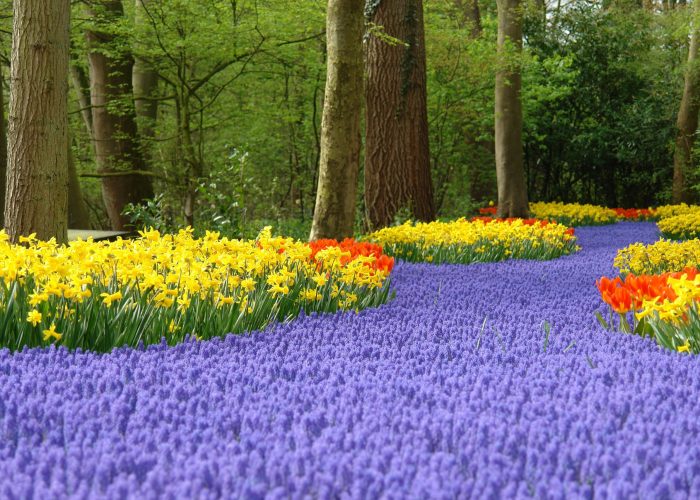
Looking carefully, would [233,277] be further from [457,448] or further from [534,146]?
[534,146]

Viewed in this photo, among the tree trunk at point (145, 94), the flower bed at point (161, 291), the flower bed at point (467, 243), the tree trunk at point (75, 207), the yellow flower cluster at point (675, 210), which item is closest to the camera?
the flower bed at point (161, 291)

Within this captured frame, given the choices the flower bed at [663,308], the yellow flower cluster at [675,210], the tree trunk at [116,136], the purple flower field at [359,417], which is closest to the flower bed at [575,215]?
the yellow flower cluster at [675,210]

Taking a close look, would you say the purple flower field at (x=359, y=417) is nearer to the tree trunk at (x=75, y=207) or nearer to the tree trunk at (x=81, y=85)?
the tree trunk at (x=75, y=207)

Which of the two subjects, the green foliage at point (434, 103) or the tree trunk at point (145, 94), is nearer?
the green foliage at point (434, 103)

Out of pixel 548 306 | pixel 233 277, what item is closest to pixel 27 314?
pixel 233 277

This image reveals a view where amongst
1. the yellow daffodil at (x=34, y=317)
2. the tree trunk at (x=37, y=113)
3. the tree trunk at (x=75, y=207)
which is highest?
the tree trunk at (x=37, y=113)

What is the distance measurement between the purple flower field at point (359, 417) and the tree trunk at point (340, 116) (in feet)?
11.4

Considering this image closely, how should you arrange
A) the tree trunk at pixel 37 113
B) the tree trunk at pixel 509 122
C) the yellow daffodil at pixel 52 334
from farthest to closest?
1. the tree trunk at pixel 509 122
2. the tree trunk at pixel 37 113
3. the yellow daffodil at pixel 52 334

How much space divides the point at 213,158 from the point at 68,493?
16321 millimetres

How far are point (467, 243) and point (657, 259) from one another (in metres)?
2.20

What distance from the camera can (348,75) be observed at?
7.13m

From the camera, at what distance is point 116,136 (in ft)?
41.0

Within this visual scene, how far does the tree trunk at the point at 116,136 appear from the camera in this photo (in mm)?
12500

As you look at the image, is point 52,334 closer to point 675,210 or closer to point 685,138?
point 675,210
